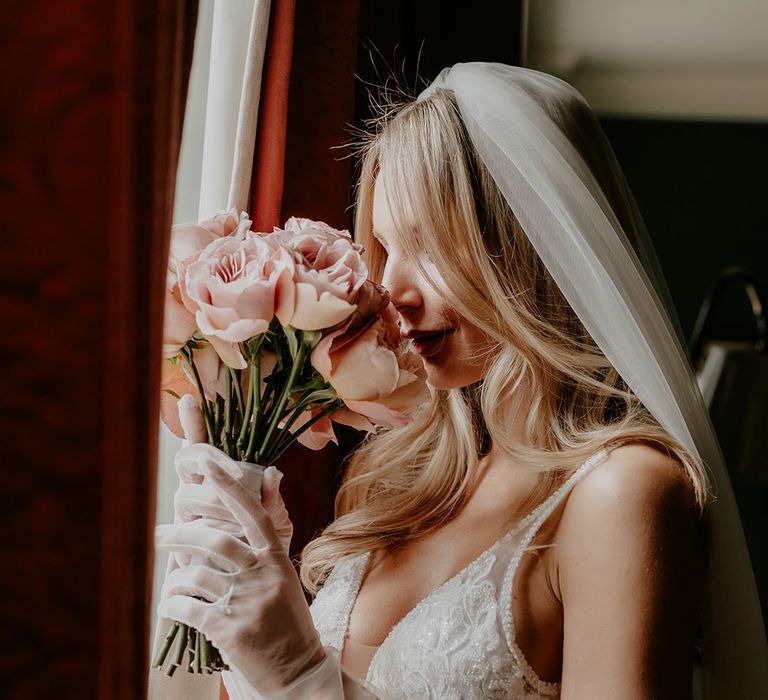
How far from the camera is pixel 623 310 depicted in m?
1.06

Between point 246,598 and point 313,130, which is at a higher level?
point 313,130

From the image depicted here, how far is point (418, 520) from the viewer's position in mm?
1356

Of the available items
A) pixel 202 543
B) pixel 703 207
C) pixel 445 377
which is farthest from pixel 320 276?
pixel 703 207

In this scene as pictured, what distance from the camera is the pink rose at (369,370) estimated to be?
0.84 metres

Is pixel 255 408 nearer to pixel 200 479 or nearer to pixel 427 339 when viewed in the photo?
pixel 200 479

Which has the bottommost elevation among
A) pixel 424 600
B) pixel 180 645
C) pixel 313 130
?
pixel 424 600

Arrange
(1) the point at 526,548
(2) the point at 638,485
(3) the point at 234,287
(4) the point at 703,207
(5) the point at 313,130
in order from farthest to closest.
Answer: (4) the point at 703,207 → (5) the point at 313,130 → (1) the point at 526,548 → (2) the point at 638,485 → (3) the point at 234,287

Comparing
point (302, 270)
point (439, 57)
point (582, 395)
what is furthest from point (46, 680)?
point (439, 57)

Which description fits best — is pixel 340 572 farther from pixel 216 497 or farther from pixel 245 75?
pixel 245 75

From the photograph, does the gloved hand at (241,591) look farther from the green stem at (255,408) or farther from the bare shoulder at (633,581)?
the bare shoulder at (633,581)

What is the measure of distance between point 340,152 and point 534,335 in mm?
597

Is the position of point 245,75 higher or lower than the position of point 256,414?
higher

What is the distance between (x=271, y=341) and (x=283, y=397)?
0.20 feet

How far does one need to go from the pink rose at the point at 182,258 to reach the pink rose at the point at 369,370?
0.44ft
